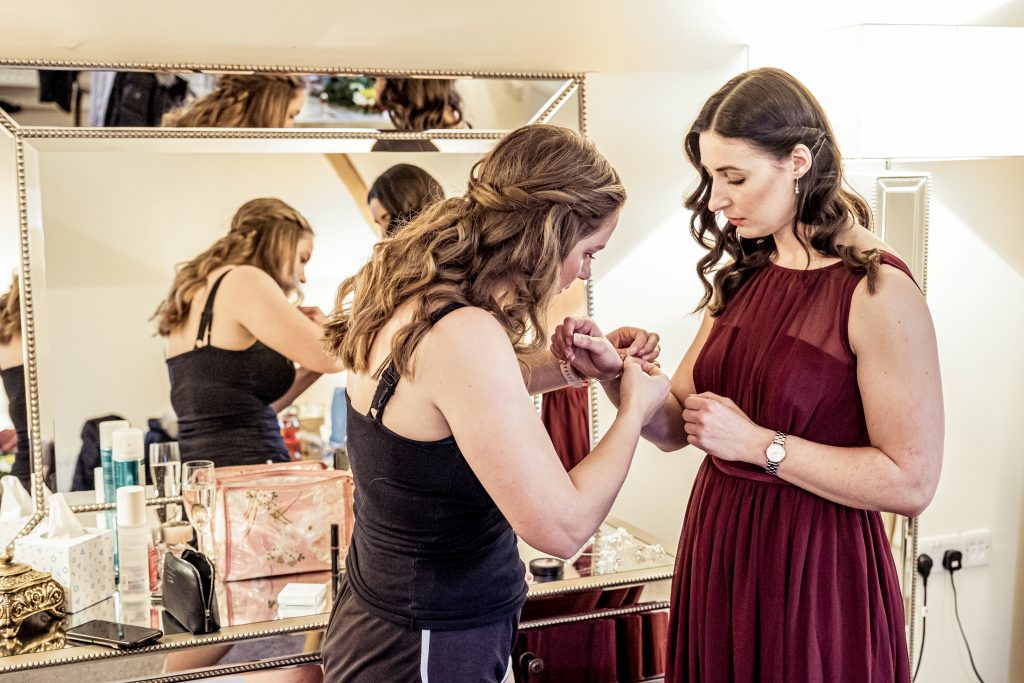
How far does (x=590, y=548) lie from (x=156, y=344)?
0.98m

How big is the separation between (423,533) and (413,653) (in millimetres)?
163

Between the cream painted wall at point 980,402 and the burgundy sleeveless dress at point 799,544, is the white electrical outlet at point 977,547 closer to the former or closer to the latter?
the cream painted wall at point 980,402

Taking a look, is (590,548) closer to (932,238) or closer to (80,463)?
(80,463)

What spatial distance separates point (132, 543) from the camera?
5.91ft

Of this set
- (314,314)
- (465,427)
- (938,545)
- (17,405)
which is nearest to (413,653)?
(465,427)

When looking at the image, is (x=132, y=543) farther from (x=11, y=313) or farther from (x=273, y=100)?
(x=273, y=100)

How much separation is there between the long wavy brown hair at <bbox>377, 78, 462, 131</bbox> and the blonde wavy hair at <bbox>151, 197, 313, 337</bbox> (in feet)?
0.98

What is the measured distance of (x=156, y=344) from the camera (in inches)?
77.1

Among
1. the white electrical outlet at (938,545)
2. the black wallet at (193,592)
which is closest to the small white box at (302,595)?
the black wallet at (193,592)

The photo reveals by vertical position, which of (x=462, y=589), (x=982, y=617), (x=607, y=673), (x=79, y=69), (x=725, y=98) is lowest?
(x=982, y=617)

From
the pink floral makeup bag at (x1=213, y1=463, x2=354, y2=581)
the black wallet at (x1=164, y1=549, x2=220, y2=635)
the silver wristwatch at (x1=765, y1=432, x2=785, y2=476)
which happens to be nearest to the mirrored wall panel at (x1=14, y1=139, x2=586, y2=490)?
the pink floral makeup bag at (x1=213, y1=463, x2=354, y2=581)

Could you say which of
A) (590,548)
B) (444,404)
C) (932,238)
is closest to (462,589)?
(444,404)

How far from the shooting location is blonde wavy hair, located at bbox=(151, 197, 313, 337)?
77.5 inches

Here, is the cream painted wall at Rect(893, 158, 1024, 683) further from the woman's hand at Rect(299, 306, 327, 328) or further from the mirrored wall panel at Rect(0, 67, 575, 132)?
the woman's hand at Rect(299, 306, 327, 328)
